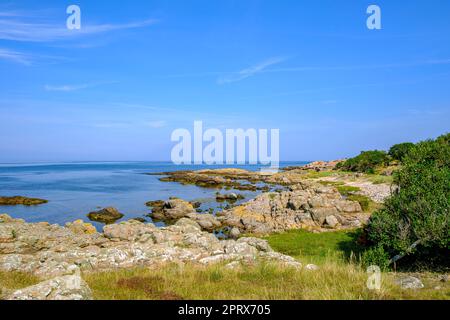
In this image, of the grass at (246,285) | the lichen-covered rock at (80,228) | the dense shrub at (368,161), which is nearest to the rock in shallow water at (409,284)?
the grass at (246,285)

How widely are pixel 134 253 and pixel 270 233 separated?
19089 millimetres

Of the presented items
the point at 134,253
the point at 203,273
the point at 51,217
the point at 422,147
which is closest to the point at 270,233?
the point at 422,147

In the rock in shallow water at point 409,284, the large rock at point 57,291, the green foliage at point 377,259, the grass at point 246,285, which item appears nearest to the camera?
the large rock at point 57,291

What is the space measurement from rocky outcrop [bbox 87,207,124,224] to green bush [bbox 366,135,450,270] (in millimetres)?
35206

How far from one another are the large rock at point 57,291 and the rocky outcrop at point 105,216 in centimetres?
3765

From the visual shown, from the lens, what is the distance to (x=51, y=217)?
149 feet

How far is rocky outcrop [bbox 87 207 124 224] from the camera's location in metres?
44.1

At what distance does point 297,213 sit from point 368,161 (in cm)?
7351

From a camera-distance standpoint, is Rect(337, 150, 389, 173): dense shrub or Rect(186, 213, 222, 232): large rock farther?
Rect(337, 150, 389, 173): dense shrub

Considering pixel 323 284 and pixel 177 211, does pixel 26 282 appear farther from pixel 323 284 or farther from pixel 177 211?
pixel 177 211

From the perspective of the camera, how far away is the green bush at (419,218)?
15.3m

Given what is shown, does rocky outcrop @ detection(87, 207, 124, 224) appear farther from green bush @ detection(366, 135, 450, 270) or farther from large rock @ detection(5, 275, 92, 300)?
large rock @ detection(5, 275, 92, 300)

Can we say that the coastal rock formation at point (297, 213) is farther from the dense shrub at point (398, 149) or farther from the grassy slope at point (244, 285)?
the dense shrub at point (398, 149)

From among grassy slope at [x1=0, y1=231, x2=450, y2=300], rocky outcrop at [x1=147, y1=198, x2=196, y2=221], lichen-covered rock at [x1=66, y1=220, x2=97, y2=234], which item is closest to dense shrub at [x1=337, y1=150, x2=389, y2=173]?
rocky outcrop at [x1=147, y1=198, x2=196, y2=221]
